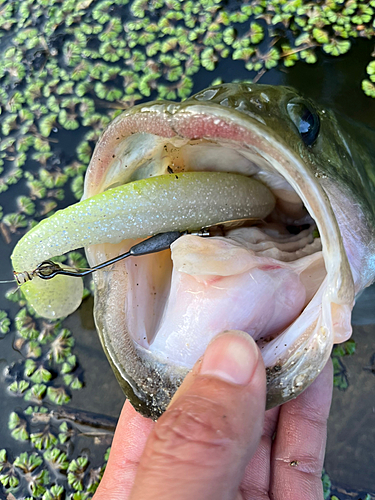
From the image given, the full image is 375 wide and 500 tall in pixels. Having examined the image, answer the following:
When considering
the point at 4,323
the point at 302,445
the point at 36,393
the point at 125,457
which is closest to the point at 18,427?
the point at 36,393

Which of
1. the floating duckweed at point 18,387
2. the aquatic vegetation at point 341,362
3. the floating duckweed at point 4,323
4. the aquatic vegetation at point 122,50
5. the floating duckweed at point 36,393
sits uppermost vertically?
the aquatic vegetation at point 122,50

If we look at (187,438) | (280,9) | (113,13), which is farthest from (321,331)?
(113,13)

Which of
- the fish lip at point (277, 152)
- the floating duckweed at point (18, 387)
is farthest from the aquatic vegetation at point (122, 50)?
the fish lip at point (277, 152)

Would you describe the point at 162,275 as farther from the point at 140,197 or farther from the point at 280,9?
the point at 280,9

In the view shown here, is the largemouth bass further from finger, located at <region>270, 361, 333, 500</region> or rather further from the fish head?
finger, located at <region>270, 361, 333, 500</region>

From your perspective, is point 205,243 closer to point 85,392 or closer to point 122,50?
point 85,392

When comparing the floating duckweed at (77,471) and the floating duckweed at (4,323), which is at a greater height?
the floating duckweed at (4,323)

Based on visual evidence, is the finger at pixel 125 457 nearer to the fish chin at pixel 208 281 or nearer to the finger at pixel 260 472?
the finger at pixel 260 472
